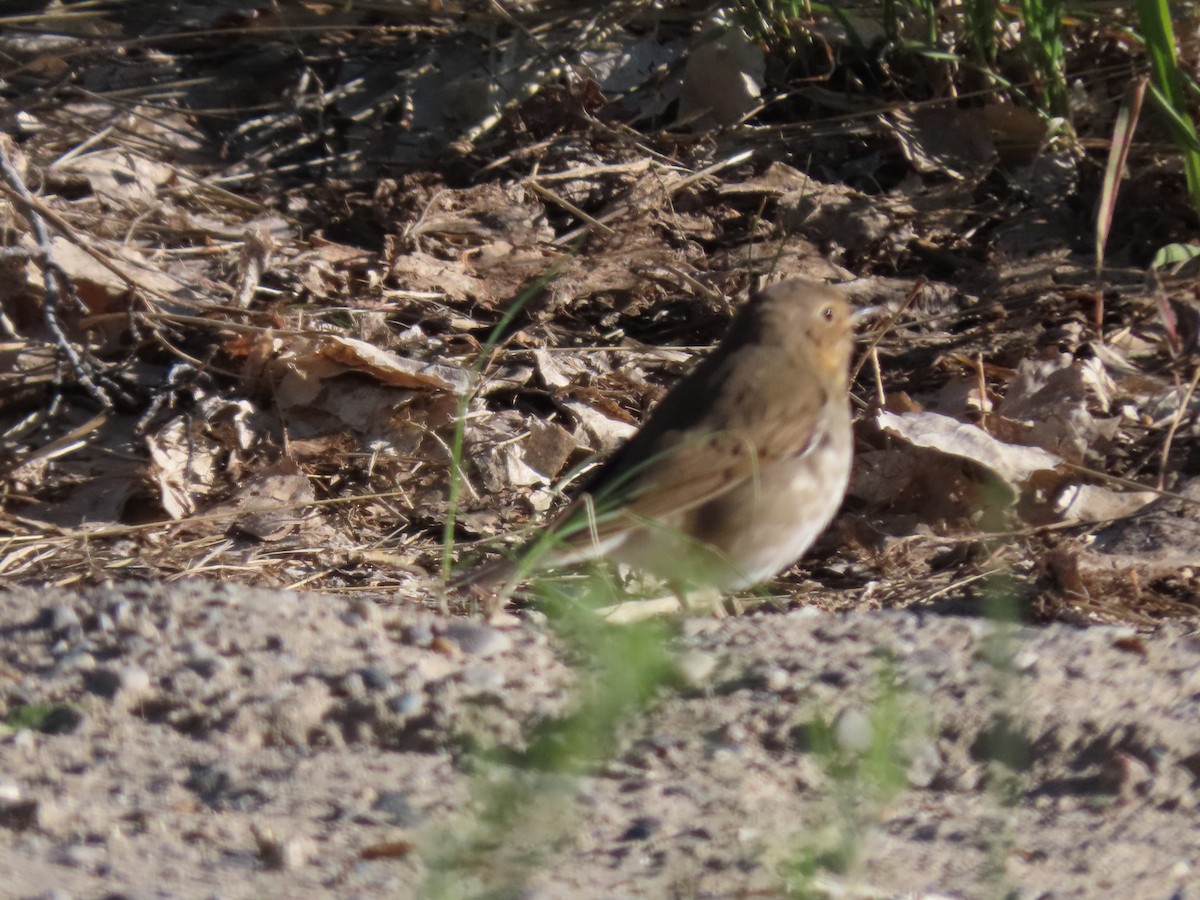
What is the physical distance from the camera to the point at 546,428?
490 centimetres

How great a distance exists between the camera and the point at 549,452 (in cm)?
488

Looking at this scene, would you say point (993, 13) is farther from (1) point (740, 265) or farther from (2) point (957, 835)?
(2) point (957, 835)

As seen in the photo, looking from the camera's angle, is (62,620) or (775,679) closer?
(775,679)

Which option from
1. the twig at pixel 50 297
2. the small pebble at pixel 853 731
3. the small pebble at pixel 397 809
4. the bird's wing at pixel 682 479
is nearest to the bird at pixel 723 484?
the bird's wing at pixel 682 479

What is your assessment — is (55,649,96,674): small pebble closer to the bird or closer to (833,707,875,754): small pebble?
the bird

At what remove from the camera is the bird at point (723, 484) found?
3740 mm

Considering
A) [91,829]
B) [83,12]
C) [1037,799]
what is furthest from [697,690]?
[83,12]

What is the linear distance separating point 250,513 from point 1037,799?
8.70ft

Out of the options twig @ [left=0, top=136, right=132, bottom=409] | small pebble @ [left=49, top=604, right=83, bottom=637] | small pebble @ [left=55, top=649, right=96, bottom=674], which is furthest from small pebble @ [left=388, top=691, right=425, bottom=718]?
twig @ [left=0, top=136, right=132, bottom=409]

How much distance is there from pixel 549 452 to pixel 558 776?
247 centimetres

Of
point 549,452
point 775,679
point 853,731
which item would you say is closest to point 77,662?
point 775,679

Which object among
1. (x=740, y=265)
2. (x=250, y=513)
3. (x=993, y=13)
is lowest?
(x=250, y=513)

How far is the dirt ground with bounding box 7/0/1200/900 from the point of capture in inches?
97.0

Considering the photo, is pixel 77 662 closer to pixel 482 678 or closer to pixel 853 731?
pixel 482 678
